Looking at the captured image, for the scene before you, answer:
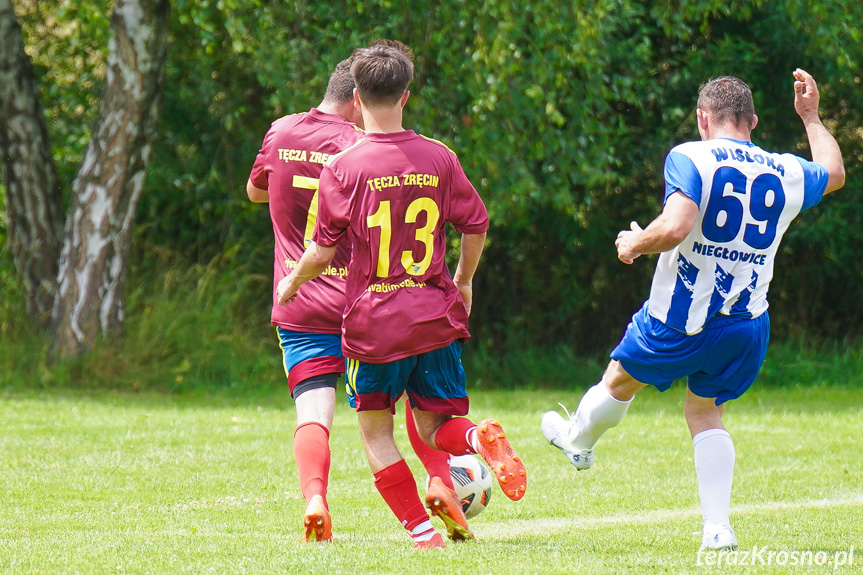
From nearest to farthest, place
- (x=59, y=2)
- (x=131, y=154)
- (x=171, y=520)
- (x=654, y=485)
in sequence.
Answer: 1. (x=171, y=520)
2. (x=654, y=485)
3. (x=131, y=154)
4. (x=59, y=2)

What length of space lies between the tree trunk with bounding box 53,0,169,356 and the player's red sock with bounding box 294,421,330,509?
7410 mm

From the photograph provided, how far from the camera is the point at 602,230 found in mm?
13891

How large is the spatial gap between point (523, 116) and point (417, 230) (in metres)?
7.02

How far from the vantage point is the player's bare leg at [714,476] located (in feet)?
14.1

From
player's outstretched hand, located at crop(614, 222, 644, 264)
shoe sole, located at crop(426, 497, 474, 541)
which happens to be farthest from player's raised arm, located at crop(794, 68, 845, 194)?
shoe sole, located at crop(426, 497, 474, 541)

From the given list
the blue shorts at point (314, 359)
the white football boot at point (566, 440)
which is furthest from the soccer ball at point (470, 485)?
the blue shorts at point (314, 359)

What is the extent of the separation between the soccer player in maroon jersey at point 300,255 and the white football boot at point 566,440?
0.65 metres

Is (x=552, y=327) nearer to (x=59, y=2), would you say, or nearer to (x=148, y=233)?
(x=148, y=233)

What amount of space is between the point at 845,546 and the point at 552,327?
35.0 ft

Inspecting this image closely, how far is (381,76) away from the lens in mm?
4078

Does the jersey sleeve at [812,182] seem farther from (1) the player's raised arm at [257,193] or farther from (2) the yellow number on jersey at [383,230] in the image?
(1) the player's raised arm at [257,193]

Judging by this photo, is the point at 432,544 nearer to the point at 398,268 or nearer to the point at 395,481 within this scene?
the point at 395,481

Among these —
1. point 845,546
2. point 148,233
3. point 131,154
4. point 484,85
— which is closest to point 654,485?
point 845,546

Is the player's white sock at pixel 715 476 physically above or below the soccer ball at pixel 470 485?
above
